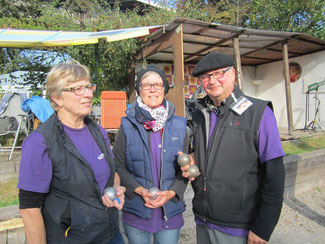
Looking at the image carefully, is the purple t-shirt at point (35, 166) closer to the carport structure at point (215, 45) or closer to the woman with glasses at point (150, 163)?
the woman with glasses at point (150, 163)

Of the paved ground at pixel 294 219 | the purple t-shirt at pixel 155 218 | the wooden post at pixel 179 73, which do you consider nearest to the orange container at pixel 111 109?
the wooden post at pixel 179 73

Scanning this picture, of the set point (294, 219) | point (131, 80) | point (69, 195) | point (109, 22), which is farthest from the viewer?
point (131, 80)

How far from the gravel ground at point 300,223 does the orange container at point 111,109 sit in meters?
3.57

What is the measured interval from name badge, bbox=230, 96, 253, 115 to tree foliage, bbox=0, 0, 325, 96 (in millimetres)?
6337

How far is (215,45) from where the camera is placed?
25.9 ft

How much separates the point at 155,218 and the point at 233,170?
78 cm

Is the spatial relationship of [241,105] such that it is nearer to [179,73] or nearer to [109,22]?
[179,73]

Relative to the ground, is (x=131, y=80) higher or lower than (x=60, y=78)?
higher

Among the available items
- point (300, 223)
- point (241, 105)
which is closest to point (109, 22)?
point (241, 105)

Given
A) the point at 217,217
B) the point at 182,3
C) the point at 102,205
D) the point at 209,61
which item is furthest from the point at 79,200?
the point at 182,3

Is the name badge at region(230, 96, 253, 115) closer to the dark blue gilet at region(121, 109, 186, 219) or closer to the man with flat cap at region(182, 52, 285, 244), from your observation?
the man with flat cap at region(182, 52, 285, 244)

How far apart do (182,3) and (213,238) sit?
401 inches

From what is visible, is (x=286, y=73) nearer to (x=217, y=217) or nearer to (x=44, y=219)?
(x=217, y=217)

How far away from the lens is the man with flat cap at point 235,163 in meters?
1.50
